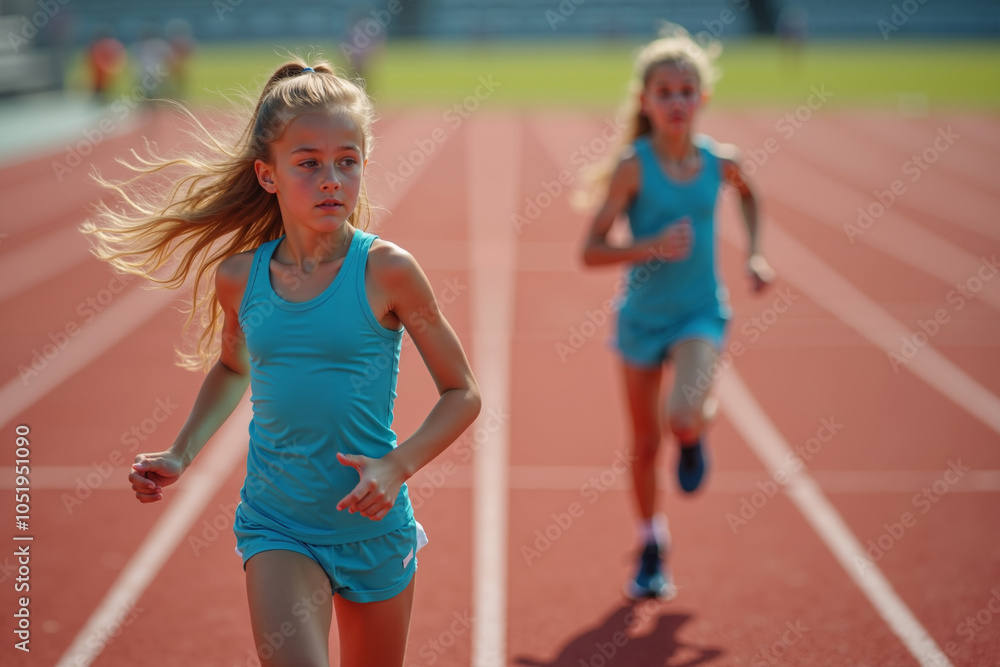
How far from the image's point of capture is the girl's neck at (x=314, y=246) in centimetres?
268

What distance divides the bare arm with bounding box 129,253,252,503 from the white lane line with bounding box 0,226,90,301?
8.20 m

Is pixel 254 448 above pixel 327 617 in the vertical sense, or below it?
above

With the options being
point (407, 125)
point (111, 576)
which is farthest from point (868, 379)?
point (407, 125)

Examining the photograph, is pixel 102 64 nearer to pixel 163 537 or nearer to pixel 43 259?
pixel 43 259

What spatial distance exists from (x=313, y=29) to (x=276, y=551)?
50350mm

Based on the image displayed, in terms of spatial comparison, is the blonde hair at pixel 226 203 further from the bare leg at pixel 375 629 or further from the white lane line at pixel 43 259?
the white lane line at pixel 43 259

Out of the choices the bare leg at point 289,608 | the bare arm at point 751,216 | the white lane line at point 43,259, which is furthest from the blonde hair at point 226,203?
the white lane line at point 43,259

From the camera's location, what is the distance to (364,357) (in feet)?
8.51

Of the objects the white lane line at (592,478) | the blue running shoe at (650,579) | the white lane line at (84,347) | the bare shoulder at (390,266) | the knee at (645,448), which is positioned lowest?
the white lane line at (84,347)

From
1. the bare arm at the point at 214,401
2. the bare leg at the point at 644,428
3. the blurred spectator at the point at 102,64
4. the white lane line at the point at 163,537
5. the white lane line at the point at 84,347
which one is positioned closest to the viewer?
the bare arm at the point at 214,401

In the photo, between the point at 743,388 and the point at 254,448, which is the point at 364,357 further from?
the point at 743,388

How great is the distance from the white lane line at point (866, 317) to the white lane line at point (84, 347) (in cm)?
627

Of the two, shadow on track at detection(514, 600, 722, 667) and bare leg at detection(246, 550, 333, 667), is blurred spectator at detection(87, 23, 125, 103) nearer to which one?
shadow on track at detection(514, 600, 722, 667)

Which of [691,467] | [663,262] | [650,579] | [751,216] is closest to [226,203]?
[663,262]
